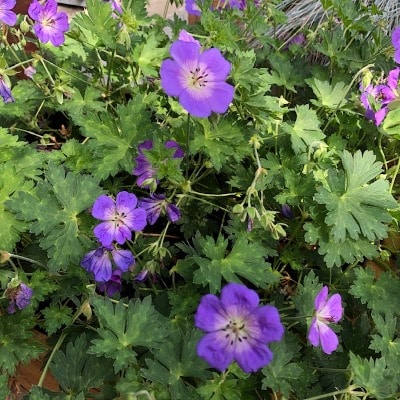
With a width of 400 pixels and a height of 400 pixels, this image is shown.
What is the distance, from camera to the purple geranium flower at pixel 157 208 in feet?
3.73

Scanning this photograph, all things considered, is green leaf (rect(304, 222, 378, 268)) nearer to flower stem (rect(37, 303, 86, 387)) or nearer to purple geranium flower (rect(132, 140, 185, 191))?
purple geranium flower (rect(132, 140, 185, 191))

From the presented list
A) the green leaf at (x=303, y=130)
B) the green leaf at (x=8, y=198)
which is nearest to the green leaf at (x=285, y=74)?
the green leaf at (x=303, y=130)

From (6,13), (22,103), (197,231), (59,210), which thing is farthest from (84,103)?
(197,231)

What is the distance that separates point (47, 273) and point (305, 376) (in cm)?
59

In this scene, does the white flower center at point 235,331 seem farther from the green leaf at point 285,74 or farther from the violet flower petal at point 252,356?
the green leaf at point 285,74

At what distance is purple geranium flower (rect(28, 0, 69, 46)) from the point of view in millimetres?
1365

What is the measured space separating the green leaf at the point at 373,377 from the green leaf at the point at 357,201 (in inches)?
10.4

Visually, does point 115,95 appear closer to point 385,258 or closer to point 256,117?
point 256,117

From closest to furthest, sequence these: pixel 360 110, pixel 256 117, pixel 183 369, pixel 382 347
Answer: pixel 183 369, pixel 382 347, pixel 256 117, pixel 360 110

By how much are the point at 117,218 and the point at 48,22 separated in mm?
672

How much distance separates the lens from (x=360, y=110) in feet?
4.44

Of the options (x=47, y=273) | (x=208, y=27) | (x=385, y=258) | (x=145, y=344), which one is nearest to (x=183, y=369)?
(x=145, y=344)

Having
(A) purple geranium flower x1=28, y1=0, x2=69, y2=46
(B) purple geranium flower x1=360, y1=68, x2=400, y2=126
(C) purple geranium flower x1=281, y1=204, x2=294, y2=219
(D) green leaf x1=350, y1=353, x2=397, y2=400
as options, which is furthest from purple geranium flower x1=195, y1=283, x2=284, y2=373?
(A) purple geranium flower x1=28, y1=0, x2=69, y2=46

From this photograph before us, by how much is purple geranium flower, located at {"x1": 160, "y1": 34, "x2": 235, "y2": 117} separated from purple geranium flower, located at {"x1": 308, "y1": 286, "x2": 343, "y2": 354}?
0.40 m
